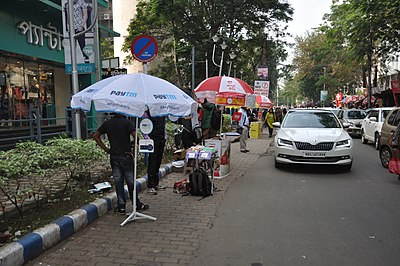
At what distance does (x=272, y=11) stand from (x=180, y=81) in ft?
29.8

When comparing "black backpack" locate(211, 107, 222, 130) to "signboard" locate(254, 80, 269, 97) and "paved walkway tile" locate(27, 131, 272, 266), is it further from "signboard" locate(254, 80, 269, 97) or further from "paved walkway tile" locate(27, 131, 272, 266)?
"signboard" locate(254, 80, 269, 97)

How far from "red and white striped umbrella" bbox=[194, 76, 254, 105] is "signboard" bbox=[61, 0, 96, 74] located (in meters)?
2.77

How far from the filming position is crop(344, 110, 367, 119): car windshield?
19.5 m

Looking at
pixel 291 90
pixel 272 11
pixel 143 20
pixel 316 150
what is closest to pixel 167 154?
pixel 316 150

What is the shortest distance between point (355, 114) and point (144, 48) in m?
15.9

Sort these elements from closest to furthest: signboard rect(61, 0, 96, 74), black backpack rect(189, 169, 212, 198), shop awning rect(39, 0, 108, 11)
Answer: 1. black backpack rect(189, 169, 212, 198)
2. signboard rect(61, 0, 96, 74)
3. shop awning rect(39, 0, 108, 11)

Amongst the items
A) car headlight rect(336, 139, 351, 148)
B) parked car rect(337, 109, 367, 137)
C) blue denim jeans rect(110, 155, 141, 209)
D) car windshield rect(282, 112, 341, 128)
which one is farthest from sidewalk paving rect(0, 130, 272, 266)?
parked car rect(337, 109, 367, 137)

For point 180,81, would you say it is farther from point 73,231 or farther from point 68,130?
point 73,231

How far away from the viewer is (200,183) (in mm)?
6488

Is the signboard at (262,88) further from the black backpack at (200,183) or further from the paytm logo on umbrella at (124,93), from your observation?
the paytm logo on umbrella at (124,93)

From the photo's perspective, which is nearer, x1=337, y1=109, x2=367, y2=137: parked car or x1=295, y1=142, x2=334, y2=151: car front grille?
x1=295, y1=142, x2=334, y2=151: car front grille

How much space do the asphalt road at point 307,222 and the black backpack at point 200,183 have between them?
504 mm

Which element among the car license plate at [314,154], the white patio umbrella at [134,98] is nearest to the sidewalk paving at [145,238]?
the white patio umbrella at [134,98]

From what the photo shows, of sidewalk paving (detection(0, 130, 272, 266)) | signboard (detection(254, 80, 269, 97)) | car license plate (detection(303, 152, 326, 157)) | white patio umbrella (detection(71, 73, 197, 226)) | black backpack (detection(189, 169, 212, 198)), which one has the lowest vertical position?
sidewalk paving (detection(0, 130, 272, 266))
